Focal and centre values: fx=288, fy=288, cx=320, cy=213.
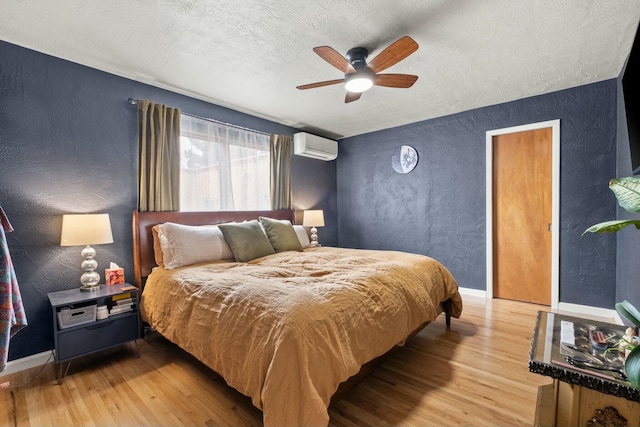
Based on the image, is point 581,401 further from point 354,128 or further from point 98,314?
point 354,128

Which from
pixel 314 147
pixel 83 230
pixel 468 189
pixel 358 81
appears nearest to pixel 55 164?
pixel 83 230

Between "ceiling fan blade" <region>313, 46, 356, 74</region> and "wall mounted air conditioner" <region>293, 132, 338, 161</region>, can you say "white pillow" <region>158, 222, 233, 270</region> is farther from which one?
"wall mounted air conditioner" <region>293, 132, 338, 161</region>

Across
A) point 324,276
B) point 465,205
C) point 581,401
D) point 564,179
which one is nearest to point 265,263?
point 324,276

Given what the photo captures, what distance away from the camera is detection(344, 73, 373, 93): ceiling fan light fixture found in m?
2.29

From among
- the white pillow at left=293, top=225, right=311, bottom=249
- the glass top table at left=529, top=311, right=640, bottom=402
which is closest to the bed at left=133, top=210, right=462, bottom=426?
the white pillow at left=293, top=225, right=311, bottom=249

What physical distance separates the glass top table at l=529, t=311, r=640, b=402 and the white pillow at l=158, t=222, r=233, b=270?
2477 mm

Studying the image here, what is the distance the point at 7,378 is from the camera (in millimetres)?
2053

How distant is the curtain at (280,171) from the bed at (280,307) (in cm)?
118

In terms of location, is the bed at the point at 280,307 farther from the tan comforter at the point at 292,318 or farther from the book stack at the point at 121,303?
the book stack at the point at 121,303

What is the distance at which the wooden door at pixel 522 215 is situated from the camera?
11.4 feet

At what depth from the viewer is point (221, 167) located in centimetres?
352

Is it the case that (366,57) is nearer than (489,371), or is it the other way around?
(489,371)

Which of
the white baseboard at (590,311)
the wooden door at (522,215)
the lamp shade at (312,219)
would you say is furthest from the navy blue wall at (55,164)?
the white baseboard at (590,311)

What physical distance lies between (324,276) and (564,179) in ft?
10.2
